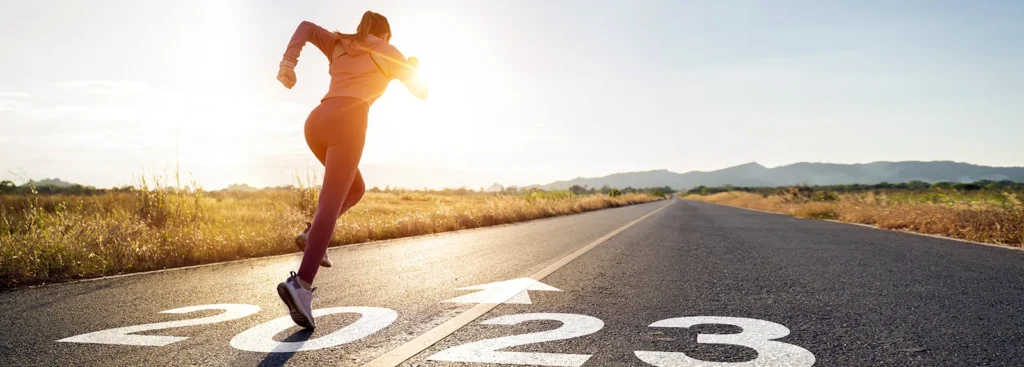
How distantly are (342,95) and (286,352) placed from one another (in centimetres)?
161

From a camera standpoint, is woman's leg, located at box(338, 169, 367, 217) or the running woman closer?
the running woman

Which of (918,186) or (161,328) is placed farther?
(918,186)

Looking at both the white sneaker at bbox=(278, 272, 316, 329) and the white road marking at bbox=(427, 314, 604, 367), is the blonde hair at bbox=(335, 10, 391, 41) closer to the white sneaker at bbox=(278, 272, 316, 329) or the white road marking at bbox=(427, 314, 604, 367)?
the white sneaker at bbox=(278, 272, 316, 329)

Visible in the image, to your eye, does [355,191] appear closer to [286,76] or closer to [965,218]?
[286,76]

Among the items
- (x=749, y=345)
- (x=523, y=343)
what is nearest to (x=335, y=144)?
(x=523, y=343)

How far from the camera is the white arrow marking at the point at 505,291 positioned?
14.0 feet

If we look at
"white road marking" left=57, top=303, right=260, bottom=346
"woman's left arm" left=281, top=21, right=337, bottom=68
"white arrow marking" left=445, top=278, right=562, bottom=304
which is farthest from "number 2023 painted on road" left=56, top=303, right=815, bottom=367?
"woman's left arm" left=281, top=21, right=337, bottom=68

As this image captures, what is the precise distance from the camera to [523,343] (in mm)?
2949

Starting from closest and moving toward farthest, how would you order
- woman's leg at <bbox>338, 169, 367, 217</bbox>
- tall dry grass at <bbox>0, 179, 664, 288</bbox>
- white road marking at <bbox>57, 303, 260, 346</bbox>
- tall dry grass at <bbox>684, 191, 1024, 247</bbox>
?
white road marking at <bbox>57, 303, 260, 346</bbox> < woman's leg at <bbox>338, 169, 367, 217</bbox> < tall dry grass at <bbox>0, 179, 664, 288</bbox> < tall dry grass at <bbox>684, 191, 1024, 247</bbox>

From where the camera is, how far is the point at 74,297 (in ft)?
15.4

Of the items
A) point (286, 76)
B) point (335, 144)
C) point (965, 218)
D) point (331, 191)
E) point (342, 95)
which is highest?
point (286, 76)

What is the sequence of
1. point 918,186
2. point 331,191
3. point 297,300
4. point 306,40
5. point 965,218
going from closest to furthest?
point 297,300, point 331,191, point 306,40, point 965,218, point 918,186

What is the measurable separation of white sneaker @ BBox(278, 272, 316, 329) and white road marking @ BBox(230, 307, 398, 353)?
16cm

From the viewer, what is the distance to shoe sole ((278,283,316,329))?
10.4ft
